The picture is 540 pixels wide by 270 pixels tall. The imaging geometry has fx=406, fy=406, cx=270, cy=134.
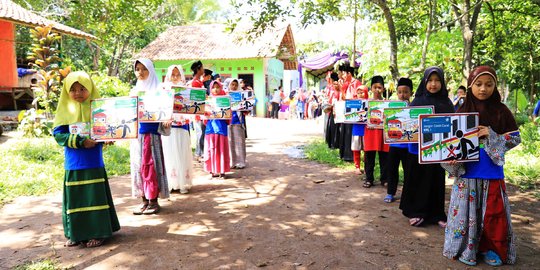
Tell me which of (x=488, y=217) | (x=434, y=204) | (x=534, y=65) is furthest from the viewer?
(x=534, y=65)

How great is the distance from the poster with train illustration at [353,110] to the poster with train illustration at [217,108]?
1905 millimetres

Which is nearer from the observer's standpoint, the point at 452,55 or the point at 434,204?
the point at 434,204

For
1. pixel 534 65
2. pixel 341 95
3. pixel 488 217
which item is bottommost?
pixel 488 217

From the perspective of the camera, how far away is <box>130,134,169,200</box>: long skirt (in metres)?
4.96

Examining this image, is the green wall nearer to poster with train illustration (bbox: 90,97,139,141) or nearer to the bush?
the bush

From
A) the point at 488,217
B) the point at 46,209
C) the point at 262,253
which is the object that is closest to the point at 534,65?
the point at 488,217

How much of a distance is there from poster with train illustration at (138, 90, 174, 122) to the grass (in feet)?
3.76

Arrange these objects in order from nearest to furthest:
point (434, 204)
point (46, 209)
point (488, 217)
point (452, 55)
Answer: point (488, 217) → point (434, 204) → point (46, 209) → point (452, 55)

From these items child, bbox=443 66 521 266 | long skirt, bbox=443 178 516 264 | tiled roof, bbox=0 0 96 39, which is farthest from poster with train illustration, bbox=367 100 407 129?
tiled roof, bbox=0 0 96 39

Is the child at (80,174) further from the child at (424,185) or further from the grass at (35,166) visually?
the child at (424,185)

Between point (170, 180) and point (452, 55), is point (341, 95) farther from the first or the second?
point (452, 55)

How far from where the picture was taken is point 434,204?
15.3 ft

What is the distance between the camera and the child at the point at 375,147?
621 centimetres

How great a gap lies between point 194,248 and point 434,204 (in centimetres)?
273
